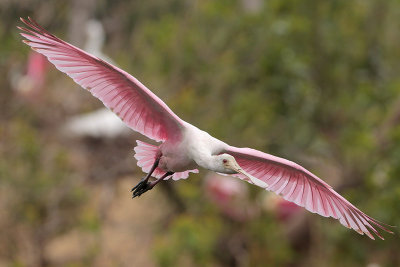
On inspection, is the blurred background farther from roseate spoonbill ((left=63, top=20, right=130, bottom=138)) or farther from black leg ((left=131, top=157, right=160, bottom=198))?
black leg ((left=131, top=157, right=160, bottom=198))

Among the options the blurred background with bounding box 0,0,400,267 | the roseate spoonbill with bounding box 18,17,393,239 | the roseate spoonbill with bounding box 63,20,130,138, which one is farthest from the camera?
the roseate spoonbill with bounding box 63,20,130,138

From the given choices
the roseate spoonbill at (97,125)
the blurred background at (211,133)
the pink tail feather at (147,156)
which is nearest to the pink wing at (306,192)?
the pink tail feather at (147,156)

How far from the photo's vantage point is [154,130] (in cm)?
199

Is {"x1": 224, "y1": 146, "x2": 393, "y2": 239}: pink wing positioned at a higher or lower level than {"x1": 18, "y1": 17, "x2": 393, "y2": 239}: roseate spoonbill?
higher

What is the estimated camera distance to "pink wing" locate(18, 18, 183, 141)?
1.87 metres

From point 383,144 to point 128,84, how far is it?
9.67ft

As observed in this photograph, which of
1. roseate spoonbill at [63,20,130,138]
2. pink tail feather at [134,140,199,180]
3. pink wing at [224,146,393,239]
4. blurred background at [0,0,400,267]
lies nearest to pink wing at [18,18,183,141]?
pink tail feather at [134,140,199,180]

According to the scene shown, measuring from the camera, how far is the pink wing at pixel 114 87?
1.87m

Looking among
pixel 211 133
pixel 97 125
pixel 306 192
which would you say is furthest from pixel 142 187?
pixel 97 125

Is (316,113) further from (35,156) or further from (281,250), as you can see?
(35,156)

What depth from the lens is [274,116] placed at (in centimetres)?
504

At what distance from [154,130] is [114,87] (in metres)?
0.17

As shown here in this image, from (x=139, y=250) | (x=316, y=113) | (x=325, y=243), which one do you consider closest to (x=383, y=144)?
(x=325, y=243)

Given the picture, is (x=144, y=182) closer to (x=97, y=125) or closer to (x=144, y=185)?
(x=144, y=185)
